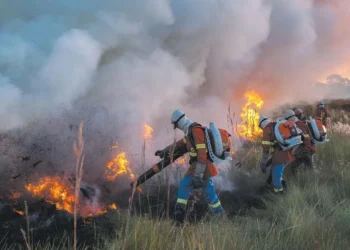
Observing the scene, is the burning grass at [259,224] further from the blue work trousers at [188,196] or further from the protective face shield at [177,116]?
the protective face shield at [177,116]

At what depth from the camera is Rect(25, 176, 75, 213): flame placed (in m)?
7.20

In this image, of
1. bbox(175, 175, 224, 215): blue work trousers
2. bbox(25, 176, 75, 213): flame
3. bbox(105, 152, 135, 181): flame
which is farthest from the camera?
bbox(105, 152, 135, 181): flame

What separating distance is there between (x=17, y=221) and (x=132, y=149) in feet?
13.8

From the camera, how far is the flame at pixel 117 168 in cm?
855

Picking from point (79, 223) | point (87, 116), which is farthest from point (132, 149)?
point (79, 223)

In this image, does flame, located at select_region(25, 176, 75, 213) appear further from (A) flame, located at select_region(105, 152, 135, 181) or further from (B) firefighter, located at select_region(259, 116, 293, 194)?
(B) firefighter, located at select_region(259, 116, 293, 194)

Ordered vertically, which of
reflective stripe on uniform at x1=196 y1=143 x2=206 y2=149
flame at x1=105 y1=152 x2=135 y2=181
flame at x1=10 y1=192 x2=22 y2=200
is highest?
reflective stripe on uniform at x1=196 y1=143 x2=206 y2=149

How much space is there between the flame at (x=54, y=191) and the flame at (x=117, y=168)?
119 centimetres

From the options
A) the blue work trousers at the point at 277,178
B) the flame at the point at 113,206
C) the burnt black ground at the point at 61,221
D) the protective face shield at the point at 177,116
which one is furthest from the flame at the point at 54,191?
the blue work trousers at the point at 277,178

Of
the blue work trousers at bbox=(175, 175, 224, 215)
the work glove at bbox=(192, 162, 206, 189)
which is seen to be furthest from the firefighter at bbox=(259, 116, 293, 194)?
the work glove at bbox=(192, 162, 206, 189)

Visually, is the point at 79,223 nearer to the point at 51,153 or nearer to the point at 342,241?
the point at 51,153

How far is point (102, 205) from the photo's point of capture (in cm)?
717

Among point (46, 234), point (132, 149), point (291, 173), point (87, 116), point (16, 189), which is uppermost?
point (87, 116)

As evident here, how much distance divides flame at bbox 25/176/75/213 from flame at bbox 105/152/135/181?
1.19 m
